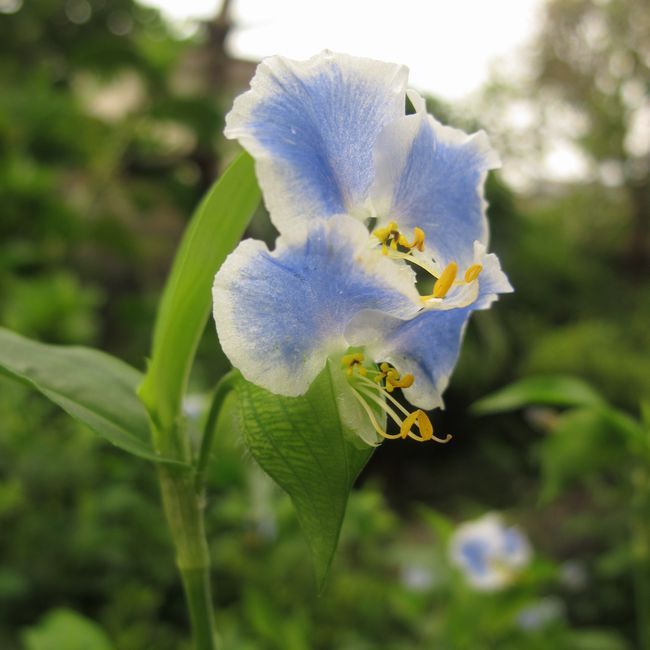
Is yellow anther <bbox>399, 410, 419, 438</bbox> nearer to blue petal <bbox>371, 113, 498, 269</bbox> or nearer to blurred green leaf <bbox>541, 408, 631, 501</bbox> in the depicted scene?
blue petal <bbox>371, 113, 498, 269</bbox>

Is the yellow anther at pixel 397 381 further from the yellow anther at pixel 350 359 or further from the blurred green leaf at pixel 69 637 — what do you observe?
the blurred green leaf at pixel 69 637

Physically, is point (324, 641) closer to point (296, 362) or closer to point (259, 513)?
point (259, 513)

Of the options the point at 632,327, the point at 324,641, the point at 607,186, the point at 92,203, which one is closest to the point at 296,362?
the point at 324,641

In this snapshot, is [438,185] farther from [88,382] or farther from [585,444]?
[585,444]

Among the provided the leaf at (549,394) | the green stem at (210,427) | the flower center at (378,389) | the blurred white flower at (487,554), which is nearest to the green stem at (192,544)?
the green stem at (210,427)

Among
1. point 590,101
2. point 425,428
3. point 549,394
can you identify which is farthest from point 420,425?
point 590,101

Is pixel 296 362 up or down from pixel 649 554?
up
